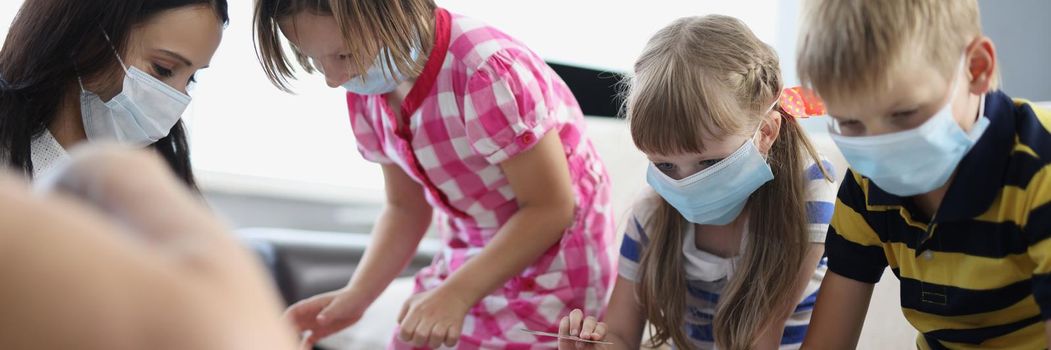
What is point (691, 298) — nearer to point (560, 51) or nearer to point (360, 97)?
point (360, 97)

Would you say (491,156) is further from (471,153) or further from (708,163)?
(708,163)

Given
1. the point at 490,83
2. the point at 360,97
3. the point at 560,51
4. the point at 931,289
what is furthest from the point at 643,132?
the point at 560,51

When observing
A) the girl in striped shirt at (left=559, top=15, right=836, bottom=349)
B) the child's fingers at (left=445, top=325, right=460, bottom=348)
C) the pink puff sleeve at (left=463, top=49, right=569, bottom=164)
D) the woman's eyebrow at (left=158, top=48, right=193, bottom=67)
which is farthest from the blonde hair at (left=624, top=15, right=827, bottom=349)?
the woman's eyebrow at (left=158, top=48, right=193, bottom=67)

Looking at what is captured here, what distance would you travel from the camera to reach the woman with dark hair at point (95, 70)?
1.17 metres

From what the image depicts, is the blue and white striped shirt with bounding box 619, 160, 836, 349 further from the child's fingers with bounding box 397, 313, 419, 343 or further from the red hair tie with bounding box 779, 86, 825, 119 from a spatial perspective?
the child's fingers with bounding box 397, 313, 419, 343

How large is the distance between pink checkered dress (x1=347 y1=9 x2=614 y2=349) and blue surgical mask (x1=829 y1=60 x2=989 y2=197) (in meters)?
0.49

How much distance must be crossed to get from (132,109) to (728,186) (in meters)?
0.76

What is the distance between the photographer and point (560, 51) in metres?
2.53

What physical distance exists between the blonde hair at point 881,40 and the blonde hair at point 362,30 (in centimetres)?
57

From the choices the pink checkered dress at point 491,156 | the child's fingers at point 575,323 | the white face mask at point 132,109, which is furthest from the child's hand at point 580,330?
the white face mask at point 132,109

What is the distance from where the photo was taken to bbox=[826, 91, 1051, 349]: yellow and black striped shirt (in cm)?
86

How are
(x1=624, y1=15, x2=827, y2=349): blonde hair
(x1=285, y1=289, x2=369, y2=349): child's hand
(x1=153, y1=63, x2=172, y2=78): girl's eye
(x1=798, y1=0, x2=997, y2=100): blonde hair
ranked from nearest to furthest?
(x1=798, y1=0, x2=997, y2=100): blonde hair → (x1=624, y1=15, x2=827, y2=349): blonde hair → (x1=153, y1=63, x2=172, y2=78): girl's eye → (x1=285, y1=289, x2=369, y2=349): child's hand

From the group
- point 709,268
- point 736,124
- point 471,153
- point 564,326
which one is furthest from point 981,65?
point 471,153

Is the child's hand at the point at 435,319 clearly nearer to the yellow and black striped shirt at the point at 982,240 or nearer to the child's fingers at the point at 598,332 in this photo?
the child's fingers at the point at 598,332
